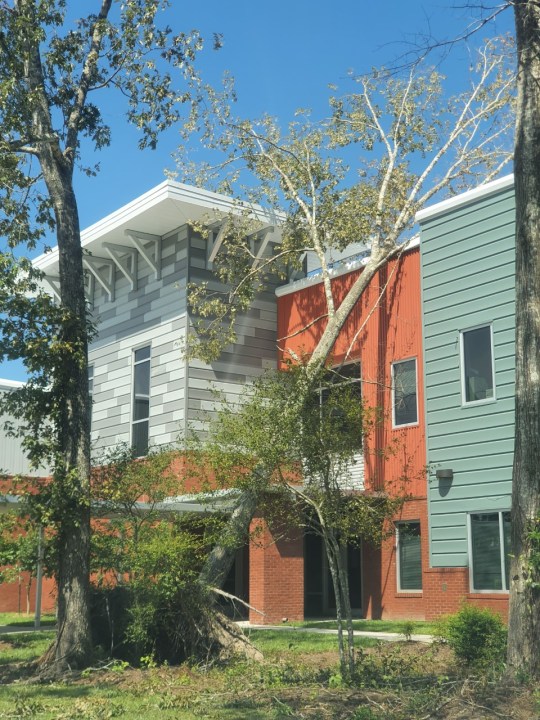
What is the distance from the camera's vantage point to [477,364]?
57.9ft

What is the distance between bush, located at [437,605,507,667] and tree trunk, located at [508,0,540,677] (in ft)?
8.45

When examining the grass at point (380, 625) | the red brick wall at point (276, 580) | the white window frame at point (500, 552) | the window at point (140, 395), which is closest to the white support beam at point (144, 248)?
the window at point (140, 395)

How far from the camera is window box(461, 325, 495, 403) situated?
17.3 m

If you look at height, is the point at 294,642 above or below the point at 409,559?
below

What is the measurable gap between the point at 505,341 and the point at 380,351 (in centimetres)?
423

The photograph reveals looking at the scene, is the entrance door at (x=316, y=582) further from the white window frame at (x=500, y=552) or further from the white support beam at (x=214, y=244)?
the white support beam at (x=214, y=244)

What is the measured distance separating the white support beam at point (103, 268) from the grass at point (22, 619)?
885 centimetres

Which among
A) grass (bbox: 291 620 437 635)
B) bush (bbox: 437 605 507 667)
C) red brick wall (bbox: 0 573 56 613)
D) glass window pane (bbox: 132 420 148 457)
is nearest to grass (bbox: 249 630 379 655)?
grass (bbox: 291 620 437 635)

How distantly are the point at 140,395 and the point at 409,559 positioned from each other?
895 centimetres

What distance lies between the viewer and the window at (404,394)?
773 inches

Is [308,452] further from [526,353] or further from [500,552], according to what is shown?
[500,552]

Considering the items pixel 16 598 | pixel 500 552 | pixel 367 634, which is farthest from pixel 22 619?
pixel 500 552

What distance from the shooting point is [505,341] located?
16922 mm

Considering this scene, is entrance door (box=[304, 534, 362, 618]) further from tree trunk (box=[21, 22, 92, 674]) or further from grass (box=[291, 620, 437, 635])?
tree trunk (box=[21, 22, 92, 674])
